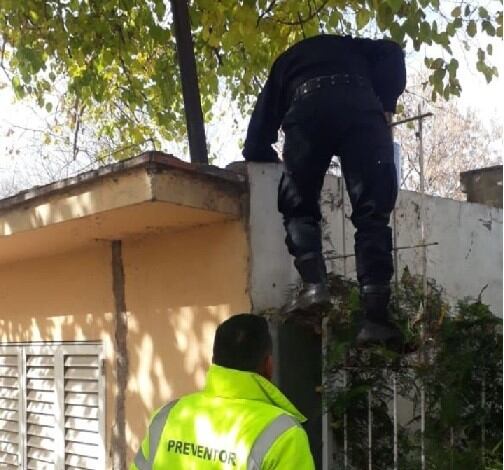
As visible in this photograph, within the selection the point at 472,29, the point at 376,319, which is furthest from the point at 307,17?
the point at 376,319

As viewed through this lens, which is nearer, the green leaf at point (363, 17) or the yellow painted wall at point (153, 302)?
the yellow painted wall at point (153, 302)

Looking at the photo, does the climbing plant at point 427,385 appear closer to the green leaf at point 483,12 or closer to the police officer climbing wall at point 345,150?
the police officer climbing wall at point 345,150

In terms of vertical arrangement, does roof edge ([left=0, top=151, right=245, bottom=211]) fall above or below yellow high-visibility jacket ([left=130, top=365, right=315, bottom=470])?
above

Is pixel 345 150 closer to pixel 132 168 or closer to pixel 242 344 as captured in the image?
pixel 132 168

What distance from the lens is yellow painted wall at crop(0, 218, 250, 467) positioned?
13.4ft

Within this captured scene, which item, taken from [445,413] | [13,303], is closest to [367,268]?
[445,413]

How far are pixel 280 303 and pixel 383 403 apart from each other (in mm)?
731

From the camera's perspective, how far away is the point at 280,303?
3.94 m

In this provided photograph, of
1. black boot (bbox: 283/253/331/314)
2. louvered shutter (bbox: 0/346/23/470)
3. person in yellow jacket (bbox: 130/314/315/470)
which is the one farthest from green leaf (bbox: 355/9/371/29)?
louvered shutter (bbox: 0/346/23/470)

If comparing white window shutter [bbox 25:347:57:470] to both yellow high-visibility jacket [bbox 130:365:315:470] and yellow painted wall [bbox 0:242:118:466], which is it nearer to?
yellow painted wall [bbox 0:242:118:466]

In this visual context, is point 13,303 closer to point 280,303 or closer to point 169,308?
point 169,308

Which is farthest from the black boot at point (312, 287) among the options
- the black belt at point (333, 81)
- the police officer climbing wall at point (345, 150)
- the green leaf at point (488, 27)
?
the green leaf at point (488, 27)

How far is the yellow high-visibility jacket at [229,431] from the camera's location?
2.41m

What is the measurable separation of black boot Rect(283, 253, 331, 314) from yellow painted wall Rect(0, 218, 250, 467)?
52 cm
